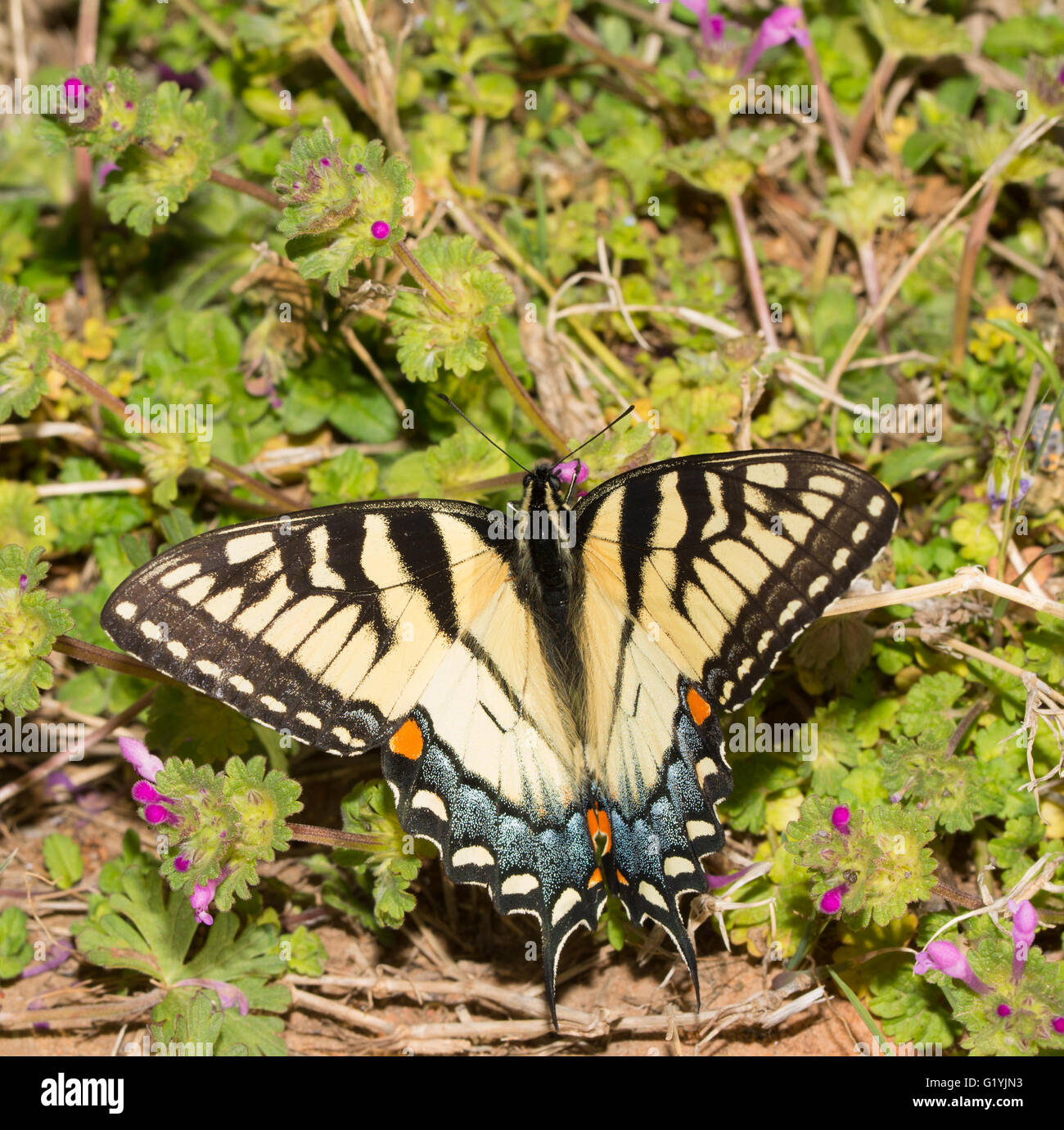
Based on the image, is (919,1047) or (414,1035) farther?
(414,1035)

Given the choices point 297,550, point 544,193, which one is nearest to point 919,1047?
point 297,550

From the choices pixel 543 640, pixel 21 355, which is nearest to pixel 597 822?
pixel 543 640

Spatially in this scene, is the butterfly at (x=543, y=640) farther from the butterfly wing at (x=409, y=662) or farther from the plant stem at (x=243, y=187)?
the plant stem at (x=243, y=187)

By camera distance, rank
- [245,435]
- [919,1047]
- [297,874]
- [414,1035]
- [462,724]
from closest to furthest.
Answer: [462,724] → [919,1047] → [414,1035] → [297,874] → [245,435]

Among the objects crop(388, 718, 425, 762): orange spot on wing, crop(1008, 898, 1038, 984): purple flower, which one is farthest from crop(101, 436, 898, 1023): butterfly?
crop(1008, 898, 1038, 984): purple flower

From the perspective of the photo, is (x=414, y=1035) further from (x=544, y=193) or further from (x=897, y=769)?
(x=544, y=193)

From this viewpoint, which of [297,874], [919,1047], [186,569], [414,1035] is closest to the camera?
[186,569]
